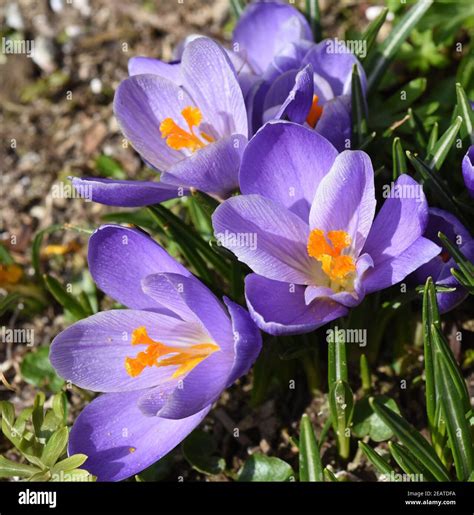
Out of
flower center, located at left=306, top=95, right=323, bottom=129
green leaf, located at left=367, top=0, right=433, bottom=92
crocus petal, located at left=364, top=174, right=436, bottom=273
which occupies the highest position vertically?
green leaf, located at left=367, top=0, right=433, bottom=92

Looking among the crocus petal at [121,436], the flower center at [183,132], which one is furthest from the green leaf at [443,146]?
the crocus petal at [121,436]

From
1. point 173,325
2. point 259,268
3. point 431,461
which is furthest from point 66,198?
point 431,461

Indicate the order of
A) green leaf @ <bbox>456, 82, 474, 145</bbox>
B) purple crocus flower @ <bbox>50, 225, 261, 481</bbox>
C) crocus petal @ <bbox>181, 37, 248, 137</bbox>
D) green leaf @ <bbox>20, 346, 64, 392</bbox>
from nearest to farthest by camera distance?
A: 1. purple crocus flower @ <bbox>50, 225, 261, 481</bbox>
2. crocus petal @ <bbox>181, 37, 248, 137</bbox>
3. green leaf @ <bbox>456, 82, 474, 145</bbox>
4. green leaf @ <bbox>20, 346, 64, 392</bbox>

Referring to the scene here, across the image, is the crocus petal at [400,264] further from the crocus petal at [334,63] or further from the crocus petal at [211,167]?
the crocus petal at [334,63]

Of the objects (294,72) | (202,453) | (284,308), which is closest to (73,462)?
(202,453)

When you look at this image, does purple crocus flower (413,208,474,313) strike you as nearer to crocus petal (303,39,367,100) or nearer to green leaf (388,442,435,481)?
green leaf (388,442,435,481)

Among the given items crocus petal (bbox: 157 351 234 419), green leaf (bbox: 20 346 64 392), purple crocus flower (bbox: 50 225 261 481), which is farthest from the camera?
green leaf (bbox: 20 346 64 392)

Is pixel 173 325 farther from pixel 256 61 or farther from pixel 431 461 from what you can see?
pixel 256 61

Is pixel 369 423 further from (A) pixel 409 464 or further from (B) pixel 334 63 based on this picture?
(B) pixel 334 63

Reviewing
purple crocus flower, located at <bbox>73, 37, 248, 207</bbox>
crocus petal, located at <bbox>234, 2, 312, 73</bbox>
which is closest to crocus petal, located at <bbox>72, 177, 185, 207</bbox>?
purple crocus flower, located at <bbox>73, 37, 248, 207</bbox>
